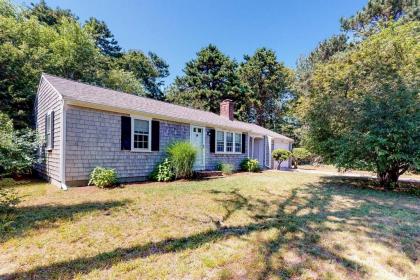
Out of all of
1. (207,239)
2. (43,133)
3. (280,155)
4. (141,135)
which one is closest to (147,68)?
(280,155)

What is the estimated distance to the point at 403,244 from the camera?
356 cm

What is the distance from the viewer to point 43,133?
9.88 meters

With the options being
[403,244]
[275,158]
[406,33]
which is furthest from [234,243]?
[406,33]

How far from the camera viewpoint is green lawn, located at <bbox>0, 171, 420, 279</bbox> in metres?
2.73

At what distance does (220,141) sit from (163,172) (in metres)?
4.91

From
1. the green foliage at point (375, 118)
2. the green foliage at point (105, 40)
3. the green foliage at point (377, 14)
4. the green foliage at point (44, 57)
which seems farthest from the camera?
the green foliage at point (105, 40)

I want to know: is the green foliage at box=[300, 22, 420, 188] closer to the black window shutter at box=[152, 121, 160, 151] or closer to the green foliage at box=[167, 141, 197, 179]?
the green foliage at box=[167, 141, 197, 179]

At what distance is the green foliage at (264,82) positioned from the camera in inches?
1184

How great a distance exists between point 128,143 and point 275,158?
1310 centimetres

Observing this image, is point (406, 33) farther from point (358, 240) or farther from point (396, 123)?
point (358, 240)

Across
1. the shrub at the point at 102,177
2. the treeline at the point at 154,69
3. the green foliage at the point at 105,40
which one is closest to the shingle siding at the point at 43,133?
the shrub at the point at 102,177

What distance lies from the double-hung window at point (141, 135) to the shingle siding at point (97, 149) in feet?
0.95

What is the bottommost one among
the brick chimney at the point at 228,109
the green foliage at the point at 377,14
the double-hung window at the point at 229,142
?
the double-hung window at the point at 229,142

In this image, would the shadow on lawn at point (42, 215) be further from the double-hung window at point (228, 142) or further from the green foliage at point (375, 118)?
the green foliage at point (375, 118)
